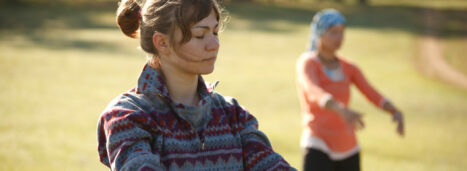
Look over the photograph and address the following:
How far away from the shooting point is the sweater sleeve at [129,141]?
7.20 feet

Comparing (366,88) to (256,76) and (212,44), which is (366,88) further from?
(256,76)

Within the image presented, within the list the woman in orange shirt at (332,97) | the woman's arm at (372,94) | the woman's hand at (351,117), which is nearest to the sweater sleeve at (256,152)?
the woman's hand at (351,117)

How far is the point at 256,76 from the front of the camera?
16.6 metres

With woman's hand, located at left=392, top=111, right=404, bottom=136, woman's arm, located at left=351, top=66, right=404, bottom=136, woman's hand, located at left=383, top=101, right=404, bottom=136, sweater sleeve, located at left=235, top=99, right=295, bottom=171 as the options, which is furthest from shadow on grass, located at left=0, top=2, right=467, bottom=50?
sweater sleeve, located at left=235, top=99, right=295, bottom=171

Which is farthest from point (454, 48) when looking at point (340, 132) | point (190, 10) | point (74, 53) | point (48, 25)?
point (190, 10)

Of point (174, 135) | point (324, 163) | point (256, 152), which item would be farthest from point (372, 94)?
point (174, 135)

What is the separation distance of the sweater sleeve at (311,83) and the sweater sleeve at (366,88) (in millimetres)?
349

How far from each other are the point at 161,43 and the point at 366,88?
3.28 metres

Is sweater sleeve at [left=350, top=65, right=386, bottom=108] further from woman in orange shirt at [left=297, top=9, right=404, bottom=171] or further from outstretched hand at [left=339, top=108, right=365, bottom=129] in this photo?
outstretched hand at [left=339, top=108, right=365, bottom=129]

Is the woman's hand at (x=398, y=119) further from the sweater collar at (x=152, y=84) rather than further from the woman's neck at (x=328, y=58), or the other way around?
the sweater collar at (x=152, y=84)

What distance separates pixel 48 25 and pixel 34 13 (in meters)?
3.56

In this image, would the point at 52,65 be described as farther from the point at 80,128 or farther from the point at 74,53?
the point at 80,128

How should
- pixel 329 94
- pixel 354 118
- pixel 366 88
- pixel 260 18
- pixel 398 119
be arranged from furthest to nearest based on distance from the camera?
pixel 260 18, pixel 366 88, pixel 329 94, pixel 398 119, pixel 354 118

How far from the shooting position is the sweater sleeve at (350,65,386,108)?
539 cm
